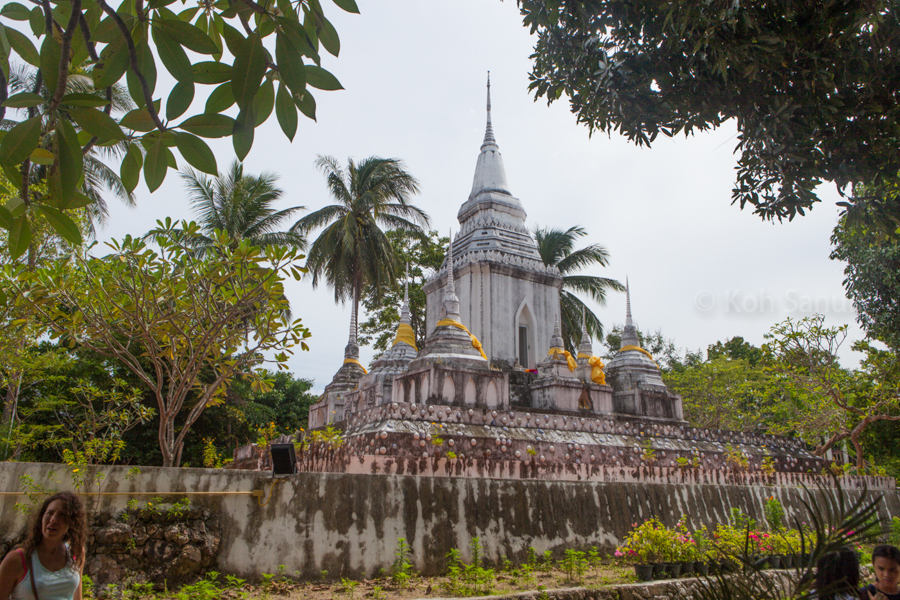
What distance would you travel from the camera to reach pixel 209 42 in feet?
6.61

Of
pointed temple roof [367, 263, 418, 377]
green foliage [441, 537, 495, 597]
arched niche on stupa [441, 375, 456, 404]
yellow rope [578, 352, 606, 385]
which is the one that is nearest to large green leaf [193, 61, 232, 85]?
green foliage [441, 537, 495, 597]

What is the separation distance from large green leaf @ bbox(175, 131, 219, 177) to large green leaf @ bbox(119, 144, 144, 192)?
0.84 feet

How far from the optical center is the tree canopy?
5.15 meters

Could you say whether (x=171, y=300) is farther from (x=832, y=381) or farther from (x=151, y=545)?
(x=832, y=381)

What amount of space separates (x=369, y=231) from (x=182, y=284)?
16946 millimetres

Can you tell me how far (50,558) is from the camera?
346 cm

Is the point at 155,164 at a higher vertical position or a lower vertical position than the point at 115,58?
lower

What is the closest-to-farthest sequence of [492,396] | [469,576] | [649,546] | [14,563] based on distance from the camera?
[14,563] → [469,576] → [649,546] → [492,396]

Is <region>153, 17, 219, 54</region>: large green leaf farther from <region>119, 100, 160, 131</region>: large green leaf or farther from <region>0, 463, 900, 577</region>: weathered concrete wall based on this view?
<region>0, 463, 900, 577</region>: weathered concrete wall

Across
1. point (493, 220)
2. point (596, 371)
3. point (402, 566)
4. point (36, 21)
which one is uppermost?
point (493, 220)

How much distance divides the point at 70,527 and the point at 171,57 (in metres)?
2.96

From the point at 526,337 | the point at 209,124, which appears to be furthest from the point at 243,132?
the point at 526,337

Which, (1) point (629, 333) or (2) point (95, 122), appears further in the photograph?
(1) point (629, 333)

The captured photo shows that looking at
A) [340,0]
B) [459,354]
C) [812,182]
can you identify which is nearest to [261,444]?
[459,354]
